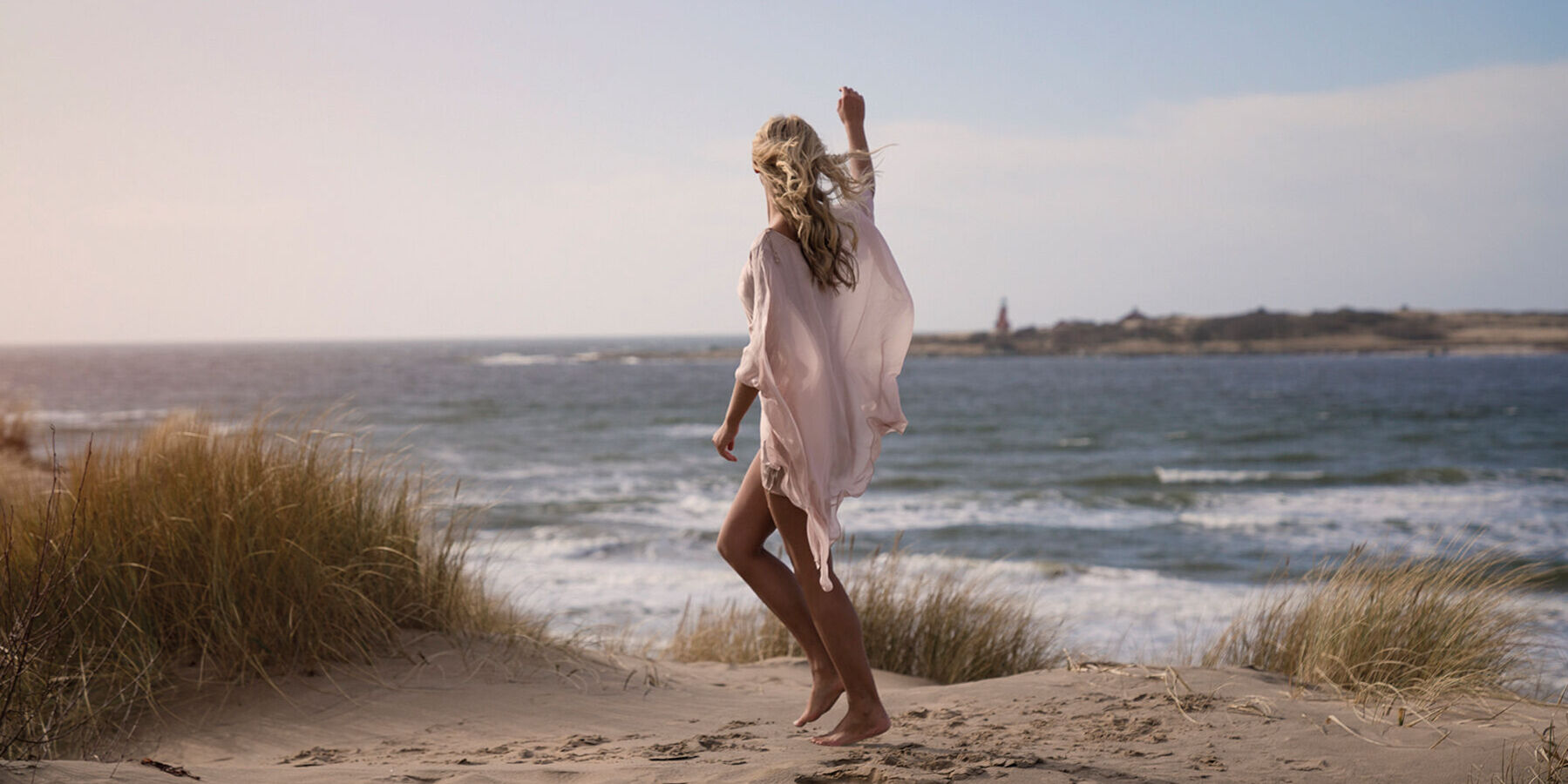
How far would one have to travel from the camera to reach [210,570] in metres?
4.49

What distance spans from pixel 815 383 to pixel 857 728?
3.62 feet

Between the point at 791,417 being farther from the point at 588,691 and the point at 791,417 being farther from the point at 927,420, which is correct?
the point at 927,420

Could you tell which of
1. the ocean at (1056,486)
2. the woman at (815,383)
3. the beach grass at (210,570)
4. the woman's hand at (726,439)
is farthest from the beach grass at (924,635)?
the woman's hand at (726,439)

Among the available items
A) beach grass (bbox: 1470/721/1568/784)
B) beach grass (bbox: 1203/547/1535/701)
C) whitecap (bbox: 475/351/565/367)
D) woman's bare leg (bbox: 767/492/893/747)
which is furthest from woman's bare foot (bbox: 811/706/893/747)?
whitecap (bbox: 475/351/565/367)

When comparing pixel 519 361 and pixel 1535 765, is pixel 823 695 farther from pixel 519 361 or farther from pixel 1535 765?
pixel 519 361

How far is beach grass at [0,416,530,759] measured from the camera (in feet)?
14.2

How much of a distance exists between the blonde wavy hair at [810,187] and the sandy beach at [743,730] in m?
1.51

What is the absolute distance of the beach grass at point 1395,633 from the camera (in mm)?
4496

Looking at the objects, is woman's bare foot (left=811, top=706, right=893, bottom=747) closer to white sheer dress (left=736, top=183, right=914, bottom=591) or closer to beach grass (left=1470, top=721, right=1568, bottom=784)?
white sheer dress (left=736, top=183, right=914, bottom=591)

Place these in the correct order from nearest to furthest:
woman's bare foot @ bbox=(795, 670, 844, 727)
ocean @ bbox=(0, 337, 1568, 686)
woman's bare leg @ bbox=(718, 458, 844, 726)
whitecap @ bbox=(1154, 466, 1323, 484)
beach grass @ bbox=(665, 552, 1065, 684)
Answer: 1. woman's bare leg @ bbox=(718, 458, 844, 726)
2. woman's bare foot @ bbox=(795, 670, 844, 727)
3. beach grass @ bbox=(665, 552, 1065, 684)
4. ocean @ bbox=(0, 337, 1568, 686)
5. whitecap @ bbox=(1154, 466, 1323, 484)

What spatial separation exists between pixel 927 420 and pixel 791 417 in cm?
3568

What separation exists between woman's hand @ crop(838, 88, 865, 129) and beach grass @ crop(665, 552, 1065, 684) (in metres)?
3.06

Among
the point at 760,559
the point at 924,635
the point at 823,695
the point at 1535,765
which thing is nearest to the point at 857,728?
the point at 823,695

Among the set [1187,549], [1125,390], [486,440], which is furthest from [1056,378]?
[1187,549]
